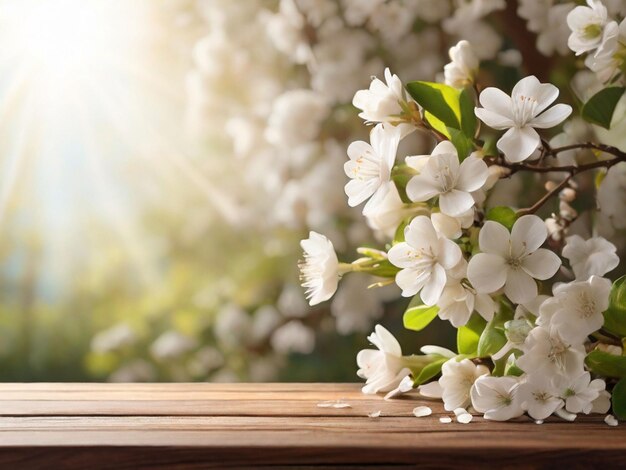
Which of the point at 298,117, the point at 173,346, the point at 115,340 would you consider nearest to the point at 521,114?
the point at 298,117

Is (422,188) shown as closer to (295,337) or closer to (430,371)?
(430,371)

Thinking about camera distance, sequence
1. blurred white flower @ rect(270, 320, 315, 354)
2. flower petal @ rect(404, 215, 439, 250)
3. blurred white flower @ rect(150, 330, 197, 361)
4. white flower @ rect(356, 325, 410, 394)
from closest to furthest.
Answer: flower petal @ rect(404, 215, 439, 250), white flower @ rect(356, 325, 410, 394), blurred white flower @ rect(270, 320, 315, 354), blurred white flower @ rect(150, 330, 197, 361)

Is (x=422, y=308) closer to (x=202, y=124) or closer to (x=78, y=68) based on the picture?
(x=202, y=124)

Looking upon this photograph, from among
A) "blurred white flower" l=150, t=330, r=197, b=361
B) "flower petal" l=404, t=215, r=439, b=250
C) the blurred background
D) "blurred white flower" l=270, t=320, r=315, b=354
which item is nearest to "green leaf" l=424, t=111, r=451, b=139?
"flower petal" l=404, t=215, r=439, b=250

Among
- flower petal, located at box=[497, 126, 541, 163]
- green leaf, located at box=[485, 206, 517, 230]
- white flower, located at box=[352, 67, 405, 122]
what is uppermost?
white flower, located at box=[352, 67, 405, 122]

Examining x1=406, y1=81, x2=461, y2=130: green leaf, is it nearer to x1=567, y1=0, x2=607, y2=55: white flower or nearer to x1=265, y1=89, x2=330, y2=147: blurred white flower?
x1=567, y1=0, x2=607, y2=55: white flower

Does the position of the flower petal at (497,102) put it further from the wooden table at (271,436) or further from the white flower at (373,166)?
the wooden table at (271,436)

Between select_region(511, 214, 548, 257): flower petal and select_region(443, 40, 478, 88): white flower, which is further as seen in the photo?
select_region(443, 40, 478, 88): white flower
